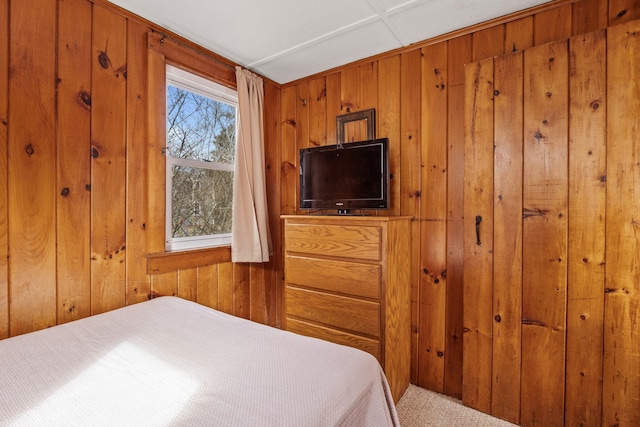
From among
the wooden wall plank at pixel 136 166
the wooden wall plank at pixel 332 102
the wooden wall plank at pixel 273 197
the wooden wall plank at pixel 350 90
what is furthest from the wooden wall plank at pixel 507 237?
the wooden wall plank at pixel 136 166

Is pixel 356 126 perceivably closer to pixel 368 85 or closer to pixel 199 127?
pixel 368 85

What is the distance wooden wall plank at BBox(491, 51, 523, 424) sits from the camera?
5.61 ft

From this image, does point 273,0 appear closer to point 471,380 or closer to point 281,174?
point 281,174

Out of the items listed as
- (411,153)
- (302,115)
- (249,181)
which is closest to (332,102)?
(302,115)

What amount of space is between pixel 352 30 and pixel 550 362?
2.31 metres

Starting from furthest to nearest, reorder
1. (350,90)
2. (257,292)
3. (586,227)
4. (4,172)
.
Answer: (257,292) → (350,90) → (586,227) → (4,172)

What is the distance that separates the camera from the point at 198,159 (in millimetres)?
2248

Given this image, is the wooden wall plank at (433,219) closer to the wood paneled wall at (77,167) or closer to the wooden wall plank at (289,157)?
the wooden wall plank at (289,157)

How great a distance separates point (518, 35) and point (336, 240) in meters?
1.69

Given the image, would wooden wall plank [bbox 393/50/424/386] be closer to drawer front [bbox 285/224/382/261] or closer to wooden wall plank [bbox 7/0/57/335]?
drawer front [bbox 285/224/382/261]

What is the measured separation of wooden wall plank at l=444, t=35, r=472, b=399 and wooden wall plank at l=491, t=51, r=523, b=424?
0.24 m

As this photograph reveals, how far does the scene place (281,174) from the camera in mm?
2863

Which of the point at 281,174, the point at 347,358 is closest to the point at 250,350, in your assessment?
the point at 347,358

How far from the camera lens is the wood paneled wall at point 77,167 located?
1418 mm
